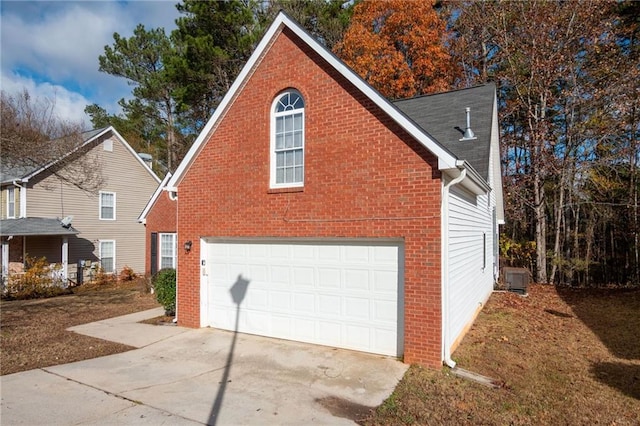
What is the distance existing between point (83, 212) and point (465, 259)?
20.3 metres

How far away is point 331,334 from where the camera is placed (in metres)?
7.52

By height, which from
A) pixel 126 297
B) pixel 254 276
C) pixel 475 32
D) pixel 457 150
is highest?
pixel 475 32

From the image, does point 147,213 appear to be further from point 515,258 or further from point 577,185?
point 577,185

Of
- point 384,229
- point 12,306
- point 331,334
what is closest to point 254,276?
point 331,334

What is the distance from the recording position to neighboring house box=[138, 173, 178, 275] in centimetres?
1722

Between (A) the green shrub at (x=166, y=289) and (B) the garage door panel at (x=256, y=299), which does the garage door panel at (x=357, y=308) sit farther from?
(A) the green shrub at (x=166, y=289)

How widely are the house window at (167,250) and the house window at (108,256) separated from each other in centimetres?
651

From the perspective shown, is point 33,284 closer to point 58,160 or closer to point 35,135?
point 58,160

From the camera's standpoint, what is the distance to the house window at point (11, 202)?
18.8 m

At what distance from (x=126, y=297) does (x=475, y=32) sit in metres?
21.4

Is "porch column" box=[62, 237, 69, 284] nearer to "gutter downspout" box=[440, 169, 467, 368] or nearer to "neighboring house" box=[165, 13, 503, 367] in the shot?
"neighboring house" box=[165, 13, 503, 367]

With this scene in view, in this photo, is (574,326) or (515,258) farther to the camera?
(515,258)

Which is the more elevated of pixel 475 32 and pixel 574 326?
pixel 475 32

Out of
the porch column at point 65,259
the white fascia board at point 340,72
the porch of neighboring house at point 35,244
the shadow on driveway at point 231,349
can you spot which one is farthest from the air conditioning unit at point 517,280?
the porch column at point 65,259
